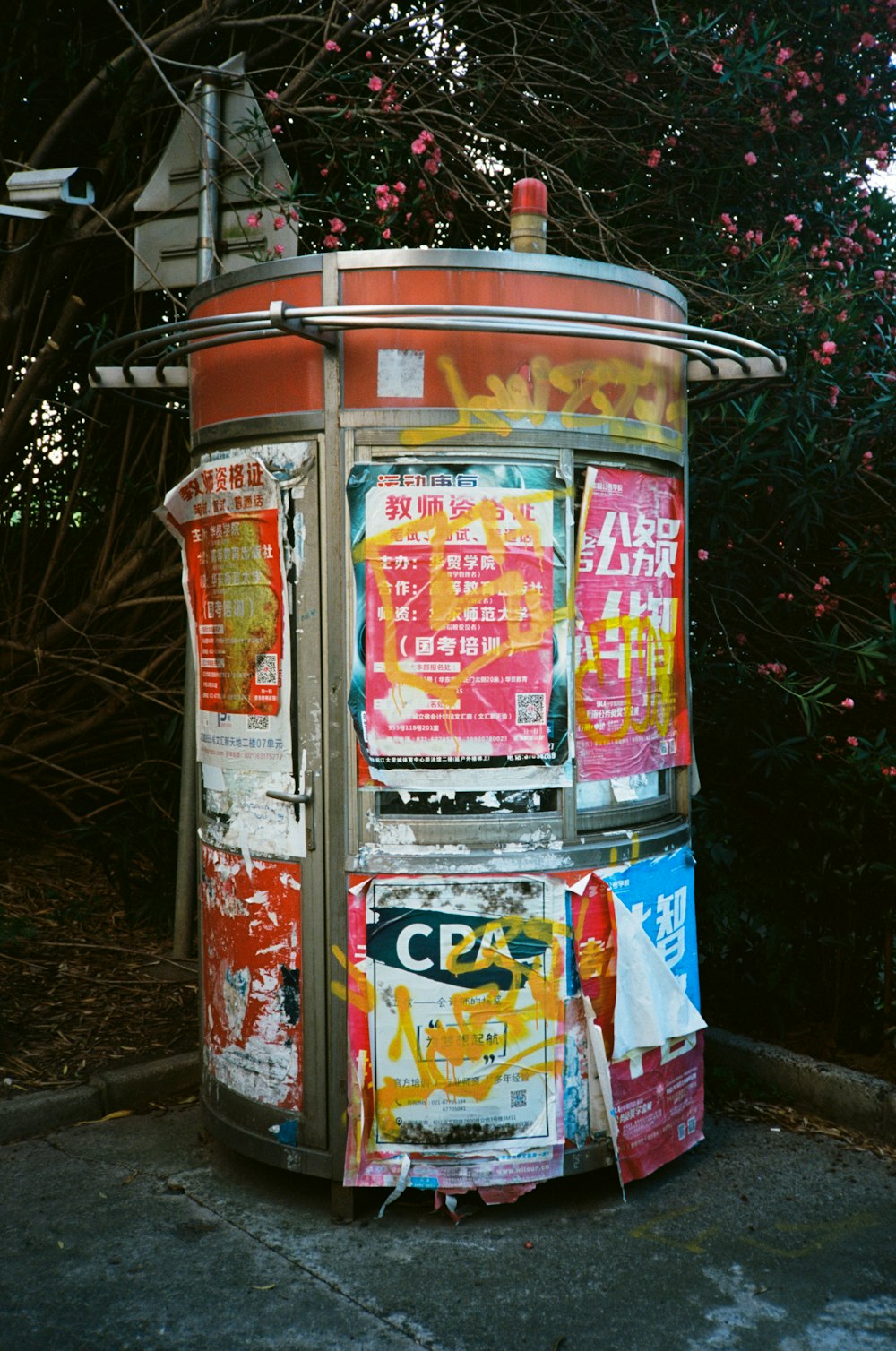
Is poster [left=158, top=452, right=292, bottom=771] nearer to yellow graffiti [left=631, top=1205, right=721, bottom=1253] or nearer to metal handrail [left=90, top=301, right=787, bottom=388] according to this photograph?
metal handrail [left=90, top=301, right=787, bottom=388]

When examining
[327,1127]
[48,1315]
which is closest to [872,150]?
[327,1127]

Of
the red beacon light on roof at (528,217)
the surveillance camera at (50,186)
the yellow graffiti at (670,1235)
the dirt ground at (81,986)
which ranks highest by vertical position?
the surveillance camera at (50,186)

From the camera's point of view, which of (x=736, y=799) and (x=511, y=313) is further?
(x=736, y=799)

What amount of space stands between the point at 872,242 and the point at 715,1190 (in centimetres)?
429

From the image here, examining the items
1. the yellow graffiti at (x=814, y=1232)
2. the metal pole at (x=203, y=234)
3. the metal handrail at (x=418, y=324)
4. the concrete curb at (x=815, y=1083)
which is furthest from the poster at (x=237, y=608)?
the concrete curb at (x=815, y=1083)

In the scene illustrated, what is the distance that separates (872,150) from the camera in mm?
5797

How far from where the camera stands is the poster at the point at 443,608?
3533mm

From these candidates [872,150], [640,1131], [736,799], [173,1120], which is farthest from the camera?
[872,150]

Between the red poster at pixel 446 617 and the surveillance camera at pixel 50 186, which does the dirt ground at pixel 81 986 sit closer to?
the red poster at pixel 446 617

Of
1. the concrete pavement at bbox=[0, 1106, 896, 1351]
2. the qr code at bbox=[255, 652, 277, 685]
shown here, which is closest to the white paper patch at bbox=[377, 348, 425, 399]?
the qr code at bbox=[255, 652, 277, 685]

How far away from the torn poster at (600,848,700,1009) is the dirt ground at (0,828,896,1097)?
3.63 feet

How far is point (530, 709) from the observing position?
3.61m

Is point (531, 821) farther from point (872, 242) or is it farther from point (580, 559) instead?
point (872, 242)

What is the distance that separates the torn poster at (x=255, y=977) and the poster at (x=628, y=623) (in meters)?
1.05
